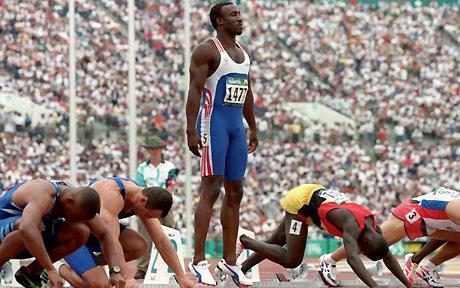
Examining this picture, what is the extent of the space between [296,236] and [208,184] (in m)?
1.84

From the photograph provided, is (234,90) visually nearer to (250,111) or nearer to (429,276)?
(250,111)

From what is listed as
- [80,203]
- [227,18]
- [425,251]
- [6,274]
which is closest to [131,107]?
[6,274]

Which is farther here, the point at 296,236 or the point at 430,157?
the point at 430,157

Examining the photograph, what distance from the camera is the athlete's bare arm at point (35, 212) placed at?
29.7 ft

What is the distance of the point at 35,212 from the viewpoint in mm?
9250

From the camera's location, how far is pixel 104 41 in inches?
1077

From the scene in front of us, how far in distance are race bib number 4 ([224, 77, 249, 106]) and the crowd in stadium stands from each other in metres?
13.9

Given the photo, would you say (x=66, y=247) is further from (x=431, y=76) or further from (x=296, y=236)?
(x=431, y=76)

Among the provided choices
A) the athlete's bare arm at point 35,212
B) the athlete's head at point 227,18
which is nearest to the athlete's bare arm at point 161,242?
the athlete's bare arm at point 35,212

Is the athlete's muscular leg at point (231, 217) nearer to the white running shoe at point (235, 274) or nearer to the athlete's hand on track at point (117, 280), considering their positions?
the white running shoe at point (235, 274)

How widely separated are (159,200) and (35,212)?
3.30 feet

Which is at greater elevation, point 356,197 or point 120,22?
point 120,22

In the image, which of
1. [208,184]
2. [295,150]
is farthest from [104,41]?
[208,184]

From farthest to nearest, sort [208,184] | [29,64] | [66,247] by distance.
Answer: [29,64]
[208,184]
[66,247]
